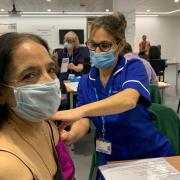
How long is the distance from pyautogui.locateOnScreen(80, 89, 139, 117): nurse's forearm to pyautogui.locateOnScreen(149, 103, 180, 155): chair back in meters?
0.34

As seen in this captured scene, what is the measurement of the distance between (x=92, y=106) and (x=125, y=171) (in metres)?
0.31

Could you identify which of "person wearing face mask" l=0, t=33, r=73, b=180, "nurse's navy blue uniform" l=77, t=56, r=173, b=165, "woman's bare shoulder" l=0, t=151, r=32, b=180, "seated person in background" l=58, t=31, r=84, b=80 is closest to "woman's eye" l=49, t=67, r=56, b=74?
"person wearing face mask" l=0, t=33, r=73, b=180

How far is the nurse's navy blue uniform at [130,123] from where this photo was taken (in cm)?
133

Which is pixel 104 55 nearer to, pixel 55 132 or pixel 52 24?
pixel 55 132

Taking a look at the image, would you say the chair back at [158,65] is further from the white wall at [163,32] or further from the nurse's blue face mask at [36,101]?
the white wall at [163,32]

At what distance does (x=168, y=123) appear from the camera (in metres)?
1.56

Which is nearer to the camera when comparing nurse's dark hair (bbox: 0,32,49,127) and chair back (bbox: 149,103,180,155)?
nurse's dark hair (bbox: 0,32,49,127)

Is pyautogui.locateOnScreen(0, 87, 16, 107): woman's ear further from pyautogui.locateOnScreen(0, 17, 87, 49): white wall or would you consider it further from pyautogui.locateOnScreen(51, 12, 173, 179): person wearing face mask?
pyautogui.locateOnScreen(0, 17, 87, 49): white wall

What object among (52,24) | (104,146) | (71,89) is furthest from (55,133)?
(52,24)

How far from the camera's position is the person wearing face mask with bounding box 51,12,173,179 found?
1.32 meters

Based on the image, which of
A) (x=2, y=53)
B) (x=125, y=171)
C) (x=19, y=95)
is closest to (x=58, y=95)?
(x=19, y=95)

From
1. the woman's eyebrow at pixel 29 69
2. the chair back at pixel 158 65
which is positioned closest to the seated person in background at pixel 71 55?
the chair back at pixel 158 65

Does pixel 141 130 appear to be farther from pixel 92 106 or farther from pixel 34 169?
pixel 34 169

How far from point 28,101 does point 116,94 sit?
0.47 metres
